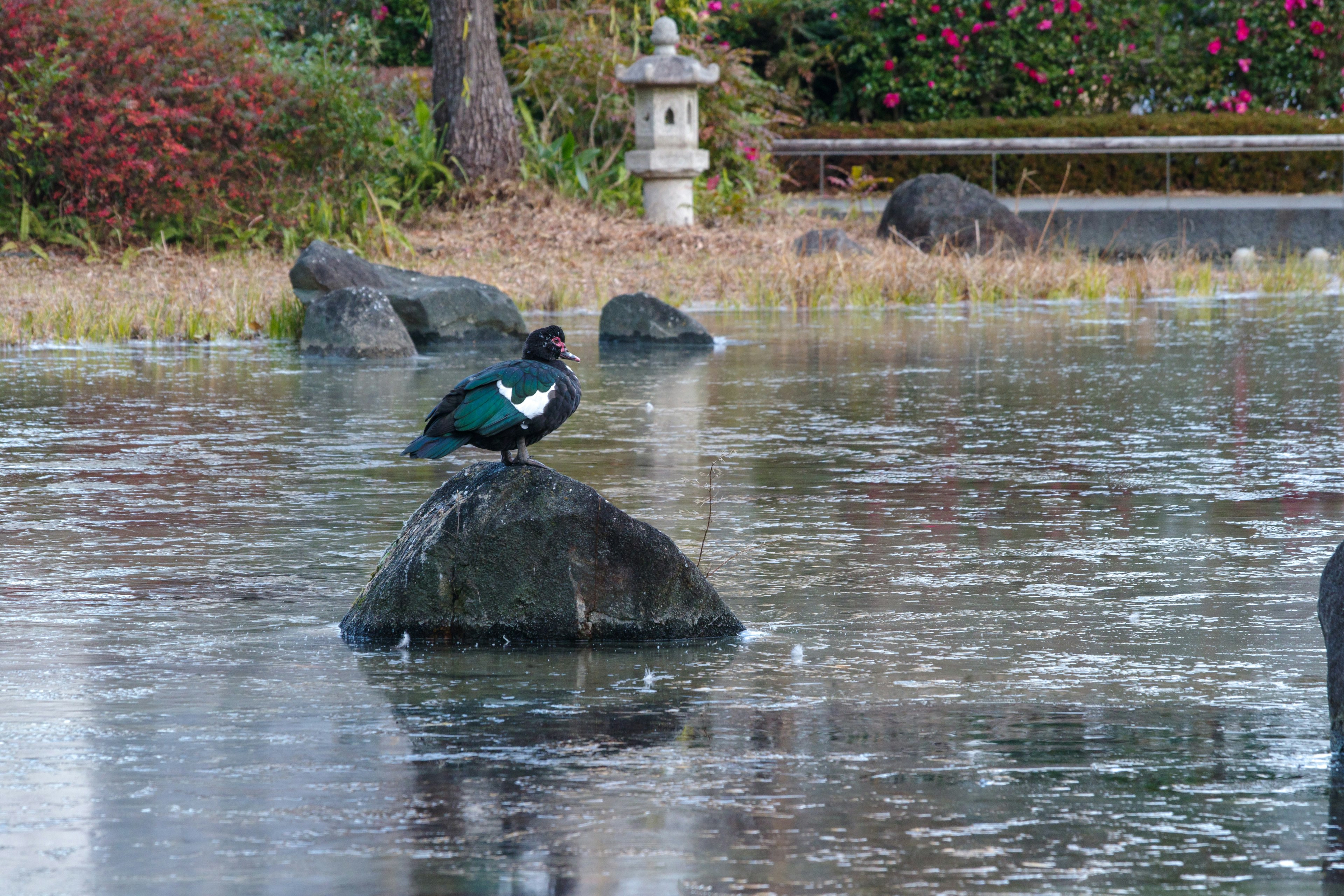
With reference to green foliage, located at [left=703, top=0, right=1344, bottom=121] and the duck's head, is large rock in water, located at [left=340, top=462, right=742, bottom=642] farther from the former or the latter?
green foliage, located at [left=703, top=0, right=1344, bottom=121]

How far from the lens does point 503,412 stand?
16.6 feet

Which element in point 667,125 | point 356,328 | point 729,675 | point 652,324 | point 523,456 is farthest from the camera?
point 667,125

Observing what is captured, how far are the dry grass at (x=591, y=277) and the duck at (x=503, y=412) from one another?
9.45 m

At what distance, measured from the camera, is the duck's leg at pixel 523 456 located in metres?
5.18

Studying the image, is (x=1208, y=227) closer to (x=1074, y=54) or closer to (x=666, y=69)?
(x=1074, y=54)

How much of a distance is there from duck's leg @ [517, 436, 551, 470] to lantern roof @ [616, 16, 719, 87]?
16.0m

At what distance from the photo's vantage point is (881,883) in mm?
3188

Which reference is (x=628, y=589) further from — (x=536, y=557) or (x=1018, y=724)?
(x=1018, y=724)

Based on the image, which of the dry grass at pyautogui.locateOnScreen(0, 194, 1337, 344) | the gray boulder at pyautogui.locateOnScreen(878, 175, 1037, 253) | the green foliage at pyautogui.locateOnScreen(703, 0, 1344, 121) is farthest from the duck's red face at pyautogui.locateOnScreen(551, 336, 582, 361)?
the green foliage at pyautogui.locateOnScreen(703, 0, 1344, 121)

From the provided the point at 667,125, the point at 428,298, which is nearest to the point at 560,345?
the point at 428,298

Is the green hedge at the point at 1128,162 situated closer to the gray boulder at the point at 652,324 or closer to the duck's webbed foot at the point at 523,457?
the gray boulder at the point at 652,324

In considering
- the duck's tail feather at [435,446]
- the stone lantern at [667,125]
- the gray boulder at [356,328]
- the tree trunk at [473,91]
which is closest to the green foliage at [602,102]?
the tree trunk at [473,91]

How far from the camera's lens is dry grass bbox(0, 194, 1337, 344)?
14.6 m

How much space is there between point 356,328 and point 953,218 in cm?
886
